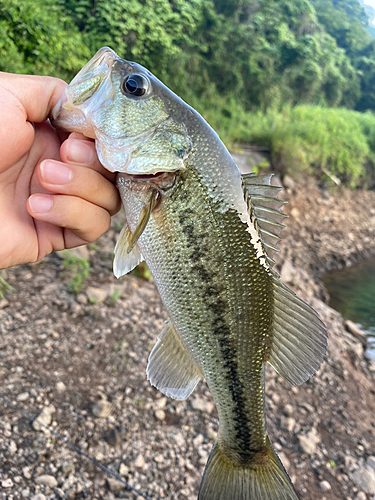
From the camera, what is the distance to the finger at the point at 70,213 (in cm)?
157

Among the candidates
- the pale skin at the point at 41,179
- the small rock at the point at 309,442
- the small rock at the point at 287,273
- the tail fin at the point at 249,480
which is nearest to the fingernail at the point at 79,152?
the pale skin at the point at 41,179

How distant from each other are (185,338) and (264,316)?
0.36 m

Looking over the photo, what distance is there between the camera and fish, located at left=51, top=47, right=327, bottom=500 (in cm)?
144

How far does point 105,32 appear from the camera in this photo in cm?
805

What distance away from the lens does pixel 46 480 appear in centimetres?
239

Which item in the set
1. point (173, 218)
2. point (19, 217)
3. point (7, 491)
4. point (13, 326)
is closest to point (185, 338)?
point (173, 218)

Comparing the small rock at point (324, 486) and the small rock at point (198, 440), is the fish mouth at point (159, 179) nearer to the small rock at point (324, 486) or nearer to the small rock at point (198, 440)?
the small rock at point (198, 440)

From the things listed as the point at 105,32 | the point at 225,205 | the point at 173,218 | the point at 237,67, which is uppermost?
the point at 225,205

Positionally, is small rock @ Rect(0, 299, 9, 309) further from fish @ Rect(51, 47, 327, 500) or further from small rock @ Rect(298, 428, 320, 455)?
small rock @ Rect(298, 428, 320, 455)

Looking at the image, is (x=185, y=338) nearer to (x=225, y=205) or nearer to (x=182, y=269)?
(x=182, y=269)

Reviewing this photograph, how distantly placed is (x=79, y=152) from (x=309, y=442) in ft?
10.9

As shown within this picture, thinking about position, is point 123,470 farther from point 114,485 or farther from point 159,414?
point 159,414

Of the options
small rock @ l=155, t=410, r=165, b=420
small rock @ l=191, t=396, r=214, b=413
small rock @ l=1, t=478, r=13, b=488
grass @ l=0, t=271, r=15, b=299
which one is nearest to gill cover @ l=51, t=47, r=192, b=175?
small rock @ l=1, t=478, r=13, b=488

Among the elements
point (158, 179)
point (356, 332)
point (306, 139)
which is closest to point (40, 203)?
point (158, 179)
